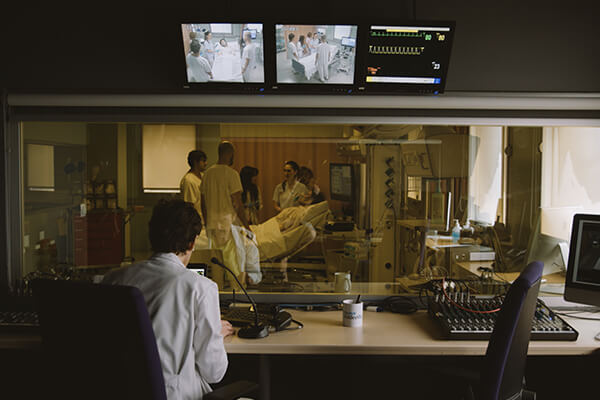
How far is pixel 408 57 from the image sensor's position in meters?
2.36

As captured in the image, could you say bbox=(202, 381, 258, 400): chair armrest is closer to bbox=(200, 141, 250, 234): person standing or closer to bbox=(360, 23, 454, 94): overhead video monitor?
bbox=(360, 23, 454, 94): overhead video monitor

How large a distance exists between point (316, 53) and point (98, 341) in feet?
5.24

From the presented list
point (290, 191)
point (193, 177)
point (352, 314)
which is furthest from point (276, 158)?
point (352, 314)

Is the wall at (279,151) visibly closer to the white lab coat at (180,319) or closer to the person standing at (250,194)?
the person standing at (250,194)

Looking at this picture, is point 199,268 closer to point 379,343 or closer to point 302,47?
point 379,343

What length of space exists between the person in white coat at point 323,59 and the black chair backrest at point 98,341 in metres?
1.46

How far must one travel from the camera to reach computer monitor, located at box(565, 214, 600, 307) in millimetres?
2276

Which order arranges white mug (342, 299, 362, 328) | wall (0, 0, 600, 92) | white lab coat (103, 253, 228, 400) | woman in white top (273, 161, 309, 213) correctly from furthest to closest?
woman in white top (273, 161, 309, 213)
wall (0, 0, 600, 92)
white mug (342, 299, 362, 328)
white lab coat (103, 253, 228, 400)

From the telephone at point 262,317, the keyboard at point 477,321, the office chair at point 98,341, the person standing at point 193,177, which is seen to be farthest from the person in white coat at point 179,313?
the person standing at point 193,177

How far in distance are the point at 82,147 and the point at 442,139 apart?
2.36 metres

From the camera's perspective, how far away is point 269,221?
409 cm

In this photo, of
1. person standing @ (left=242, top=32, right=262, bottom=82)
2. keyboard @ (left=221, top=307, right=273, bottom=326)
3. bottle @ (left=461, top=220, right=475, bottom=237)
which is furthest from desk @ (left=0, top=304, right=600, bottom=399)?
person standing @ (left=242, top=32, right=262, bottom=82)

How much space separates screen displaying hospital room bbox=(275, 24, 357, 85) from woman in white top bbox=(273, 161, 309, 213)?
1.91m

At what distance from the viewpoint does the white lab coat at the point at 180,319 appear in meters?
1.64
